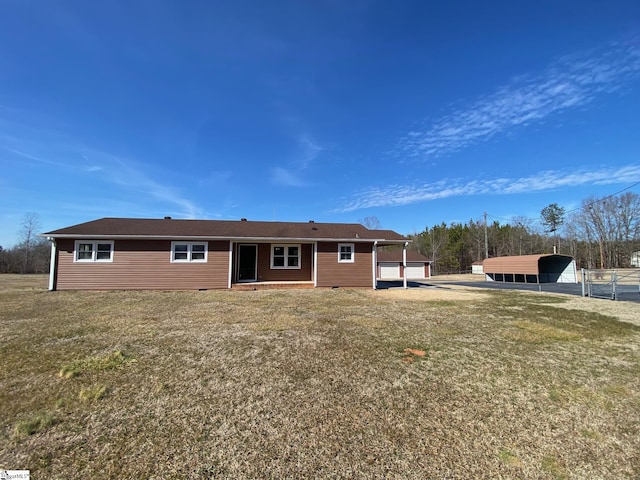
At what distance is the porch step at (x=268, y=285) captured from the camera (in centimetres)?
1436

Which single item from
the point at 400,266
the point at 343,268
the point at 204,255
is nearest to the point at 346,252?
the point at 343,268

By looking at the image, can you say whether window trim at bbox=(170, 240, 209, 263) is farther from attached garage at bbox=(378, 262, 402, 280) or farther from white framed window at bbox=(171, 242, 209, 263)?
attached garage at bbox=(378, 262, 402, 280)

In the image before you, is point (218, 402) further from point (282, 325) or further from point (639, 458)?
point (639, 458)

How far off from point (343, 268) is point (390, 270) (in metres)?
19.4

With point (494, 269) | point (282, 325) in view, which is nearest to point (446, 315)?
point (282, 325)

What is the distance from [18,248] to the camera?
114 feet

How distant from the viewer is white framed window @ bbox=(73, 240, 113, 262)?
44.8 ft

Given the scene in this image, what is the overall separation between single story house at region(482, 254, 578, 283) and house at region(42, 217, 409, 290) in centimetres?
1307

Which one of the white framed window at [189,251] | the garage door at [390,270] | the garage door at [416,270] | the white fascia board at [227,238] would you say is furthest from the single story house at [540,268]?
the white framed window at [189,251]

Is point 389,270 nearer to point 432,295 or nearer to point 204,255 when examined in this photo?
point 432,295

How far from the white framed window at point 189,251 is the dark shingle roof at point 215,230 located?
492mm

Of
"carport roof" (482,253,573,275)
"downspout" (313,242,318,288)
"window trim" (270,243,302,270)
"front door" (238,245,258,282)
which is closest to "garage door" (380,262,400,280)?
"carport roof" (482,253,573,275)

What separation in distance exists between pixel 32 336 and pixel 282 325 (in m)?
4.80

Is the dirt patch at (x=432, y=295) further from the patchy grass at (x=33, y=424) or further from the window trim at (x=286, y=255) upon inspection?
the patchy grass at (x=33, y=424)
